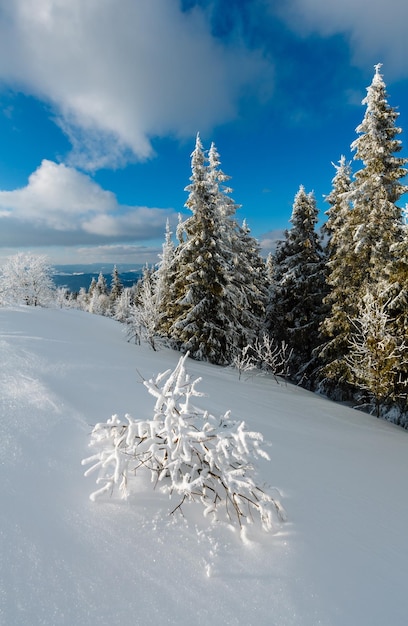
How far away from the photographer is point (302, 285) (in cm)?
1806

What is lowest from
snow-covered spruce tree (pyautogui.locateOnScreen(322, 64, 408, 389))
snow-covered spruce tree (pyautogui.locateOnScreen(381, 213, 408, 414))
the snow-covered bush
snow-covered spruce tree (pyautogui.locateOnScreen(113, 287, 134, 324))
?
the snow-covered bush

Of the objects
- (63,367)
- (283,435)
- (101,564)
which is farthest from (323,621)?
(63,367)

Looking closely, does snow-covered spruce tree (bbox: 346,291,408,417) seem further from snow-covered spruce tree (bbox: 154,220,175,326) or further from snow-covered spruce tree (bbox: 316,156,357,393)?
snow-covered spruce tree (bbox: 154,220,175,326)

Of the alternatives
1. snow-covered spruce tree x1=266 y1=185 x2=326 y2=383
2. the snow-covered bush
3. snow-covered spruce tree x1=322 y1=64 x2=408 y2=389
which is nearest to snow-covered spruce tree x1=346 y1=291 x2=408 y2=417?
snow-covered spruce tree x1=322 y1=64 x2=408 y2=389

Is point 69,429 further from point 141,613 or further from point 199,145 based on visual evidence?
point 199,145

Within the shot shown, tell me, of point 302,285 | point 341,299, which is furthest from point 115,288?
point 341,299

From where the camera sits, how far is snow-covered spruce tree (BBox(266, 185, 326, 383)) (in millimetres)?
17969

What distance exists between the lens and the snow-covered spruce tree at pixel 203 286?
652 inches

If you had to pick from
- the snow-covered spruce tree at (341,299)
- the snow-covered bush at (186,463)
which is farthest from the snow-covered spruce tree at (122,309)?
the snow-covered bush at (186,463)

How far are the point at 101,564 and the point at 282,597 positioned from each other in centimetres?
136

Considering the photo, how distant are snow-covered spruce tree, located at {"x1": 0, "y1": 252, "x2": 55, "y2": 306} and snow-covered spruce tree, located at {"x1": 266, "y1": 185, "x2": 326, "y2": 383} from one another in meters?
16.9

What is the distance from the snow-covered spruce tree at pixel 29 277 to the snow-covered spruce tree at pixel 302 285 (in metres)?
16.9

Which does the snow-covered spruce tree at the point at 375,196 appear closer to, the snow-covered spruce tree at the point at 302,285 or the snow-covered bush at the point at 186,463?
the snow-covered spruce tree at the point at 302,285

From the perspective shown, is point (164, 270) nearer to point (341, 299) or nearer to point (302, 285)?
point (302, 285)
